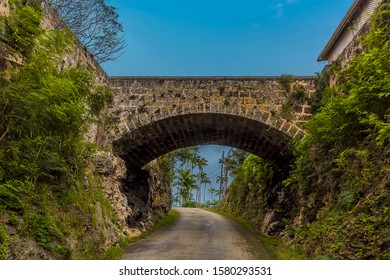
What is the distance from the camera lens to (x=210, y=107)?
1309 centimetres

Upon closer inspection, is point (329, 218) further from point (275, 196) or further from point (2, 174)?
point (275, 196)

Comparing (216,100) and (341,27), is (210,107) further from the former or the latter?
(341,27)

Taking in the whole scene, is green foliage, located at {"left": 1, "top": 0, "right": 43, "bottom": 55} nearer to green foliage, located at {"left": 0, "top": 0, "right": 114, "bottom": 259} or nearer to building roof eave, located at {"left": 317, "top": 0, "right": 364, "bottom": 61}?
green foliage, located at {"left": 0, "top": 0, "right": 114, "bottom": 259}

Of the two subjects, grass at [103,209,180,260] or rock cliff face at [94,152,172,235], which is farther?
rock cliff face at [94,152,172,235]

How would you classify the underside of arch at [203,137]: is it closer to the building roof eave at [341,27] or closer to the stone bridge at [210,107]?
the stone bridge at [210,107]

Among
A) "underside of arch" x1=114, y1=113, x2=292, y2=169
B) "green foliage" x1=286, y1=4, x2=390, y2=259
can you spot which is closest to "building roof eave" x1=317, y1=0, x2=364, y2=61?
"underside of arch" x1=114, y1=113, x2=292, y2=169

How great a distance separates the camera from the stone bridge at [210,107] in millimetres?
12961

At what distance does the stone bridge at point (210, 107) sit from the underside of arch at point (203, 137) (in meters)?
0.04

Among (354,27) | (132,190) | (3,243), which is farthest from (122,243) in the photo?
(354,27)

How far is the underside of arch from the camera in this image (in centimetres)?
1350

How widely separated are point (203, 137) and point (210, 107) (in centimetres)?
351

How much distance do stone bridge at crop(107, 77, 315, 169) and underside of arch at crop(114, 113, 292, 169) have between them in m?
0.04

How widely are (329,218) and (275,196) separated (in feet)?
29.2

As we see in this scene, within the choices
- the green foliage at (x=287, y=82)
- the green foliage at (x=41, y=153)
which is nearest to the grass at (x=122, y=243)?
the green foliage at (x=41, y=153)
